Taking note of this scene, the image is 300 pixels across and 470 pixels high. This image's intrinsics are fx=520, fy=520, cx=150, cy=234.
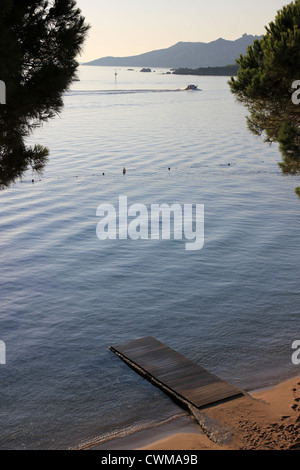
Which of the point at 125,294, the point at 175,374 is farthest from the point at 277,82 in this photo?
the point at 125,294

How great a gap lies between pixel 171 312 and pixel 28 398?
5.72m

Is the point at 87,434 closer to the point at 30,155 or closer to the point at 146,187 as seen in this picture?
the point at 30,155

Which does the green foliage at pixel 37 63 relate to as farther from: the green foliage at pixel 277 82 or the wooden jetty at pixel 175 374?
the wooden jetty at pixel 175 374

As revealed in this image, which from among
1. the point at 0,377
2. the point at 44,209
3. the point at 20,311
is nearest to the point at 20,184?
the point at 44,209

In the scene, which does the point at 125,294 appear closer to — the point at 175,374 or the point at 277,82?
the point at 175,374

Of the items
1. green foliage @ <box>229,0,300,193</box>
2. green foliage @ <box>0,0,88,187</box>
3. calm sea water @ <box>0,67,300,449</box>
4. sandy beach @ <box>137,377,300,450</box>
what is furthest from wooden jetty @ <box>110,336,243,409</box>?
green foliage @ <box>0,0,88,187</box>

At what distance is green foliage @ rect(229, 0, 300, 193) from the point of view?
1185 cm

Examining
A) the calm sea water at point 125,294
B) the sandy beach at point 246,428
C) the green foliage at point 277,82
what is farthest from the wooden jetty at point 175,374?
the green foliage at point 277,82

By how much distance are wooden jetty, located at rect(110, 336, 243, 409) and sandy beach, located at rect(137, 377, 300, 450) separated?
0.39 m

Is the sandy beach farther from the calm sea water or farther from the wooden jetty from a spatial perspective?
the calm sea water

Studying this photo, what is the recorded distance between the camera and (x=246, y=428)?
9320 millimetres

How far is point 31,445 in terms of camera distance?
385 inches

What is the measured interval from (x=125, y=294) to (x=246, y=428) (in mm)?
8605

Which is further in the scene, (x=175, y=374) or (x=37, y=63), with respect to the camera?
(x=37, y=63)
